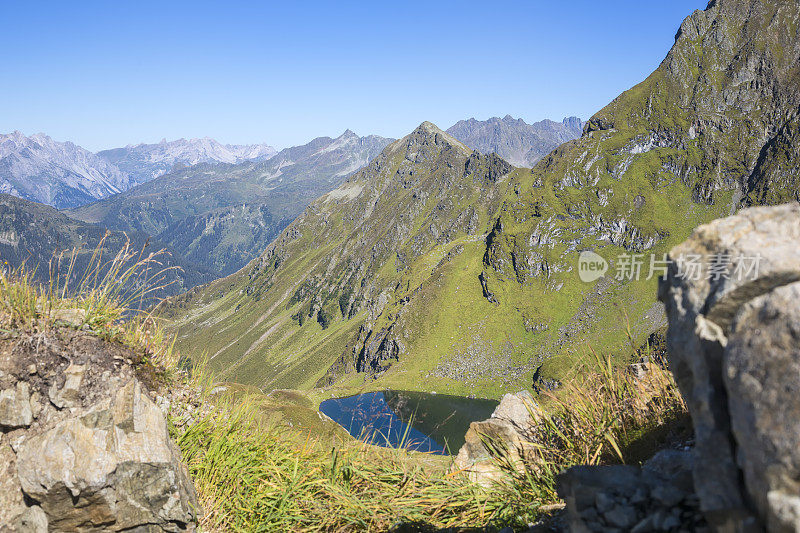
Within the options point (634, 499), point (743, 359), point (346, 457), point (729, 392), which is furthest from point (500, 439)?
point (743, 359)

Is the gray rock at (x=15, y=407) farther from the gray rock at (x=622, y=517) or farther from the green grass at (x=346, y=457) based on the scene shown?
the gray rock at (x=622, y=517)

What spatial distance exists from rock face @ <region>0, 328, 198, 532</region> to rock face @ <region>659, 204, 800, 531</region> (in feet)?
19.0

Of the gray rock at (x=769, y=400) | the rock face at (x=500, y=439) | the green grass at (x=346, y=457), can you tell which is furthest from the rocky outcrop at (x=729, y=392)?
the rock face at (x=500, y=439)

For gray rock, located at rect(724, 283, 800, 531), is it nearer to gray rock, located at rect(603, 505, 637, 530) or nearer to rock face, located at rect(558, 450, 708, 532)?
rock face, located at rect(558, 450, 708, 532)

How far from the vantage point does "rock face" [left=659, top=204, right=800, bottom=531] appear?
2.64 metres

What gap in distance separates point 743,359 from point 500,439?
14.8 feet

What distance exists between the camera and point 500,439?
6.82 m

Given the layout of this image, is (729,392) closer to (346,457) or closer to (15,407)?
(346,457)

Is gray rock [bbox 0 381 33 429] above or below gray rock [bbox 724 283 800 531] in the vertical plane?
below

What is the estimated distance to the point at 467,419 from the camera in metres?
139

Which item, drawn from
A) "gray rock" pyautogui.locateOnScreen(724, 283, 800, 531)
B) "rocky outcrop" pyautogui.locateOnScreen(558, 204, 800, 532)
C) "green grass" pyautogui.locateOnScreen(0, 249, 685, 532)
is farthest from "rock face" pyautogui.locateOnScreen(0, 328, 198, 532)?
"gray rock" pyautogui.locateOnScreen(724, 283, 800, 531)

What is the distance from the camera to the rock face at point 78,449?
503 centimetres

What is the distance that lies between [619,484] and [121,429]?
19.1 feet

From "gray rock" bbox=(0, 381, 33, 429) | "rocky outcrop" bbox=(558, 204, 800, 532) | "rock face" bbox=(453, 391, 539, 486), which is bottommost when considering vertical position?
"rock face" bbox=(453, 391, 539, 486)
